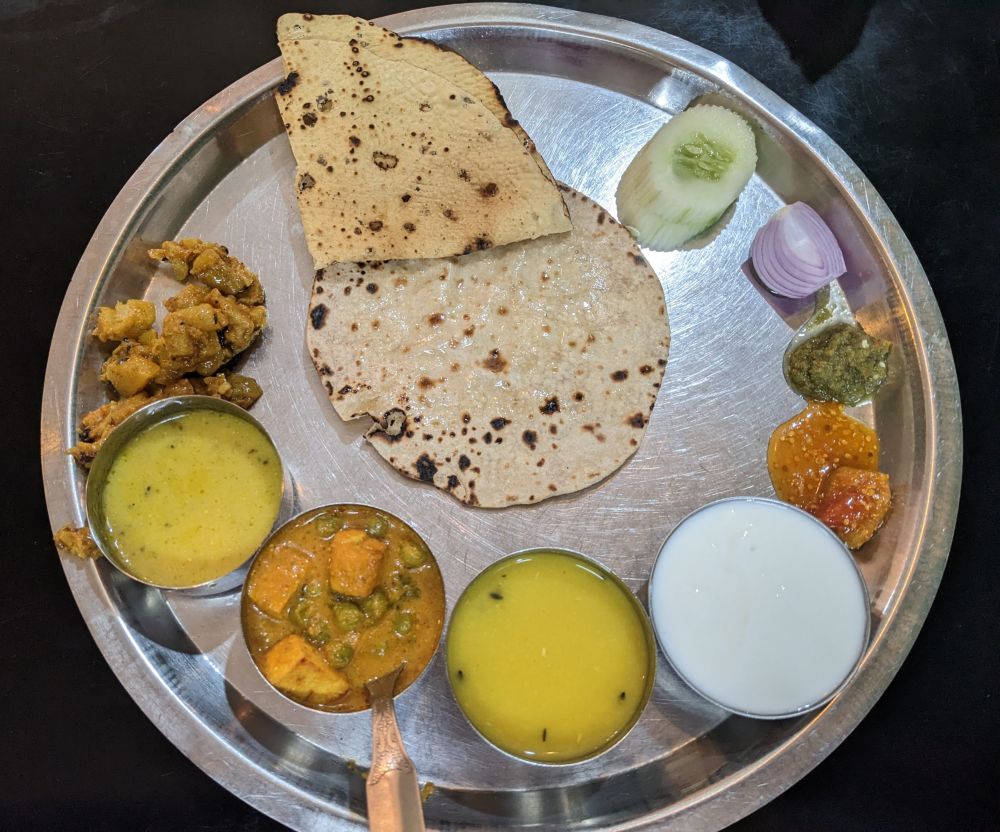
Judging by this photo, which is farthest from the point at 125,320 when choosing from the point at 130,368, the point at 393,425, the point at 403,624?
the point at 403,624

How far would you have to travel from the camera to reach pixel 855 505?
2342 millimetres

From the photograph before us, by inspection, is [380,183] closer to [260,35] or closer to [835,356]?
[260,35]

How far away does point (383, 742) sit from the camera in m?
2.11

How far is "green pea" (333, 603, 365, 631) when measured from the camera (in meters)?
2.12

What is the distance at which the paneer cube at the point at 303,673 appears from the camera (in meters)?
2.11

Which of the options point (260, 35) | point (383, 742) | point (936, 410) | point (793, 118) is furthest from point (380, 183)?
point (936, 410)

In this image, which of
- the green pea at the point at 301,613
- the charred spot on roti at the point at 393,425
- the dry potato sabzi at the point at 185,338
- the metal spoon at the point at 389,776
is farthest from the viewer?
the charred spot on roti at the point at 393,425

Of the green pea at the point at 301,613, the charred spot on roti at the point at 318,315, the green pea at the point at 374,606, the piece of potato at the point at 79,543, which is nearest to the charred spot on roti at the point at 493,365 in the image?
the charred spot on roti at the point at 318,315

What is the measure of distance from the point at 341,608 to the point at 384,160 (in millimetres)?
1395

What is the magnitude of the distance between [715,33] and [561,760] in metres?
2.64

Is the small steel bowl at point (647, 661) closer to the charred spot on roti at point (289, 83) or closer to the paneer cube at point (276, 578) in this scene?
the paneer cube at point (276, 578)

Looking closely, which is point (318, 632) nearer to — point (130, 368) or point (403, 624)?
point (403, 624)

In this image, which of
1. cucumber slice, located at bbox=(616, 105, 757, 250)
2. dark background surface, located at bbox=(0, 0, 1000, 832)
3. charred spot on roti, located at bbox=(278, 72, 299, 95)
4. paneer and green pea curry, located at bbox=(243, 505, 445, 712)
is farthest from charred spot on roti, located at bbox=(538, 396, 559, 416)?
dark background surface, located at bbox=(0, 0, 1000, 832)

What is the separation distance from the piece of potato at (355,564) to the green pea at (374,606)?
0.7 inches
